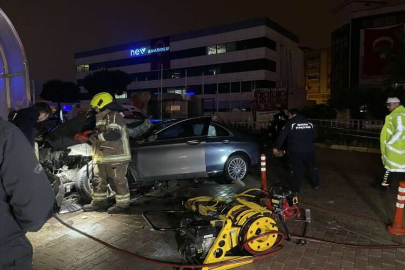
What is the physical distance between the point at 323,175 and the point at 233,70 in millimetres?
47373

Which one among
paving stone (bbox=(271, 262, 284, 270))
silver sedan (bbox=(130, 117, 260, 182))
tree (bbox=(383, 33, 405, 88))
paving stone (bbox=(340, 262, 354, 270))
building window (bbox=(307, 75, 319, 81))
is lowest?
paving stone (bbox=(340, 262, 354, 270))

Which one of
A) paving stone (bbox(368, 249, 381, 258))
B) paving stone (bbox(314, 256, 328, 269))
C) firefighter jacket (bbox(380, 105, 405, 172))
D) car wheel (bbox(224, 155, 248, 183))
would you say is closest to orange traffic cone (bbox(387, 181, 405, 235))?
paving stone (bbox(368, 249, 381, 258))

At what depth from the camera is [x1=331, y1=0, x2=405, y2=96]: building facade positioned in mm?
48050

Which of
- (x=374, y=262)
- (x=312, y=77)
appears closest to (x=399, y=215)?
(x=374, y=262)

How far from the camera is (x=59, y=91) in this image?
66.8 meters

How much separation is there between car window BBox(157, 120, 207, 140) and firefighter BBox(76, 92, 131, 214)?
1.30 meters

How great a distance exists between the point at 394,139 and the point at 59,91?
6987 centimetres

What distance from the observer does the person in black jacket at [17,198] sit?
1694 mm

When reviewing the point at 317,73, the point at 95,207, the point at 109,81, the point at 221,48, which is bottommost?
the point at 95,207

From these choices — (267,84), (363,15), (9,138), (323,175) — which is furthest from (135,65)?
(9,138)

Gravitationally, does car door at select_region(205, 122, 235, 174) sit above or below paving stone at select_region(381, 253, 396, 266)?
above

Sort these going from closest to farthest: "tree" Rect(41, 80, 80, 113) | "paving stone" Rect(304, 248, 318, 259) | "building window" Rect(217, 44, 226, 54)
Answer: "paving stone" Rect(304, 248, 318, 259) → "building window" Rect(217, 44, 226, 54) → "tree" Rect(41, 80, 80, 113)

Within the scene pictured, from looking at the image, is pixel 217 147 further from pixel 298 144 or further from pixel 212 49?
pixel 212 49

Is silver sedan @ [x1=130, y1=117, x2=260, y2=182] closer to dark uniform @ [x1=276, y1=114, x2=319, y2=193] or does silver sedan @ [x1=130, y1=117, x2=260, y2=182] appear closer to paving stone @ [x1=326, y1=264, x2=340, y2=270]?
dark uniform @ [x1=276, y1=114, x2=319, y2=193]
